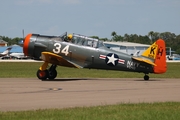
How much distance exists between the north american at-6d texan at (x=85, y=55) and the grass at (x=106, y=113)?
10098 mm

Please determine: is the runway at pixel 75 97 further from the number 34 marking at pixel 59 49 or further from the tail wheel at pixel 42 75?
the number 34 marking at pixel 59 49

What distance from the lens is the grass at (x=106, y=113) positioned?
9945 millimetres

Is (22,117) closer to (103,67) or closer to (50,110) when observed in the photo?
(50,110)

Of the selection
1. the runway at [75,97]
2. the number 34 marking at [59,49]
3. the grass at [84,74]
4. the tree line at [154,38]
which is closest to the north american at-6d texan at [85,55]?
the number 34 marking at [59,49]

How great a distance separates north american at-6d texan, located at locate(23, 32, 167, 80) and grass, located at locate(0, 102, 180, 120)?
1010 cm

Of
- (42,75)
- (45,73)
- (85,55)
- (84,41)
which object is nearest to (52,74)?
(45,73)

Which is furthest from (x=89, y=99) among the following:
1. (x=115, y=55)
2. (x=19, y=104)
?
(x=115, y=55)

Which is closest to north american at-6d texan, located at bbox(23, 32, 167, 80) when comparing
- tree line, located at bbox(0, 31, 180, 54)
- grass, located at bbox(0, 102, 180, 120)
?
grass, located at bbox(0, 102, 180, 120)

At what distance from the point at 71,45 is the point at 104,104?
32.8ft

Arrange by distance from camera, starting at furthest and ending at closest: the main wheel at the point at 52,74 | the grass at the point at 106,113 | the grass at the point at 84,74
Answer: the grass at the point at 84,74
the main wheel at the point at 52,74
the grass at the point at 106,113

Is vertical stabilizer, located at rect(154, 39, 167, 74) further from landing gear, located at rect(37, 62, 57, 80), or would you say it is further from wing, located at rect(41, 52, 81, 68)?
landing gear, located at rect(37, 62, 57, 80)

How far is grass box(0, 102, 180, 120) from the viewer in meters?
9.95

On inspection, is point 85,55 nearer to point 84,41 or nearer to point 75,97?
point 84,41

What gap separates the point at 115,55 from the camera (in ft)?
71.8
